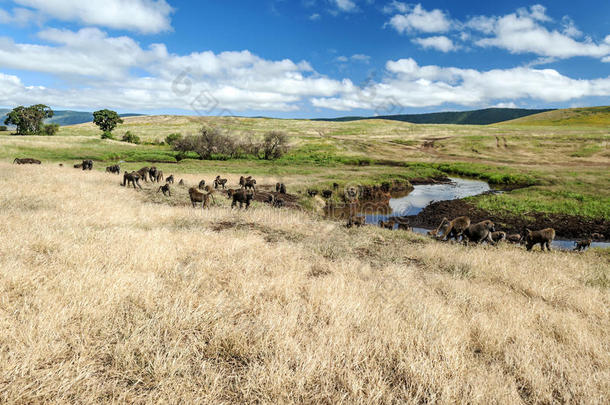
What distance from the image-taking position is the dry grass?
286 centimetres

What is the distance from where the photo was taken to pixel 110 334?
132 inches

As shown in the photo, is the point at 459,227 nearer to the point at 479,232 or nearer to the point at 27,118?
the point at 479,232

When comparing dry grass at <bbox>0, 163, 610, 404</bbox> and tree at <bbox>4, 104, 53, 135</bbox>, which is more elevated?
tree at <bbox>4, 104, 53, 135</bbox>

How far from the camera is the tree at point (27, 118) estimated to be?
79.2m

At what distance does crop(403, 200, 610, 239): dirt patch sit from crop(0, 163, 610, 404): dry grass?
47.6ft

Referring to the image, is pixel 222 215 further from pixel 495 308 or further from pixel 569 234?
pixel 569 234

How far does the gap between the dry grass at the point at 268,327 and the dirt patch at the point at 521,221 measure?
47.6 feet

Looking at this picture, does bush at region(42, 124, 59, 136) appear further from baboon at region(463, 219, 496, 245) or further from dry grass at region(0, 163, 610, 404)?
baboon at region(463, 219, 496, 245)

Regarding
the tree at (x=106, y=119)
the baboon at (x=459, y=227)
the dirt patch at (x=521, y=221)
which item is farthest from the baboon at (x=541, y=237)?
the tree at (x=106, y=119)

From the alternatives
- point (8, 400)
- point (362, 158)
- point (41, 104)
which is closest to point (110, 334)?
point (8, 400)

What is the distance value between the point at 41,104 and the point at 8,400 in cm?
11106

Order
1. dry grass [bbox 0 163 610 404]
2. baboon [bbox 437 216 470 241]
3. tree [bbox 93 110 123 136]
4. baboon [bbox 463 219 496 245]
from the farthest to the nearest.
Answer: tree [bbox 93 110 123 136] → baboon [bbox 437 216 470 241] → baboon [bbox 463 219 496 245] → dry grass [bbox 0 163 610 404]

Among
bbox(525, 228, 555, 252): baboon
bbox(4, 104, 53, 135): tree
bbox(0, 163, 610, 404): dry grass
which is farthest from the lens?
bbox(4, 104, 53, 135): tree

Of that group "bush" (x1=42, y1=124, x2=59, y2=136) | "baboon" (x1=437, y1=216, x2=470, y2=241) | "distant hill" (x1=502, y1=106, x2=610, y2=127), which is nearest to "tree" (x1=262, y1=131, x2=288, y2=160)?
"baboon" (x1=437, y1=216, x2=470, y2=241)
